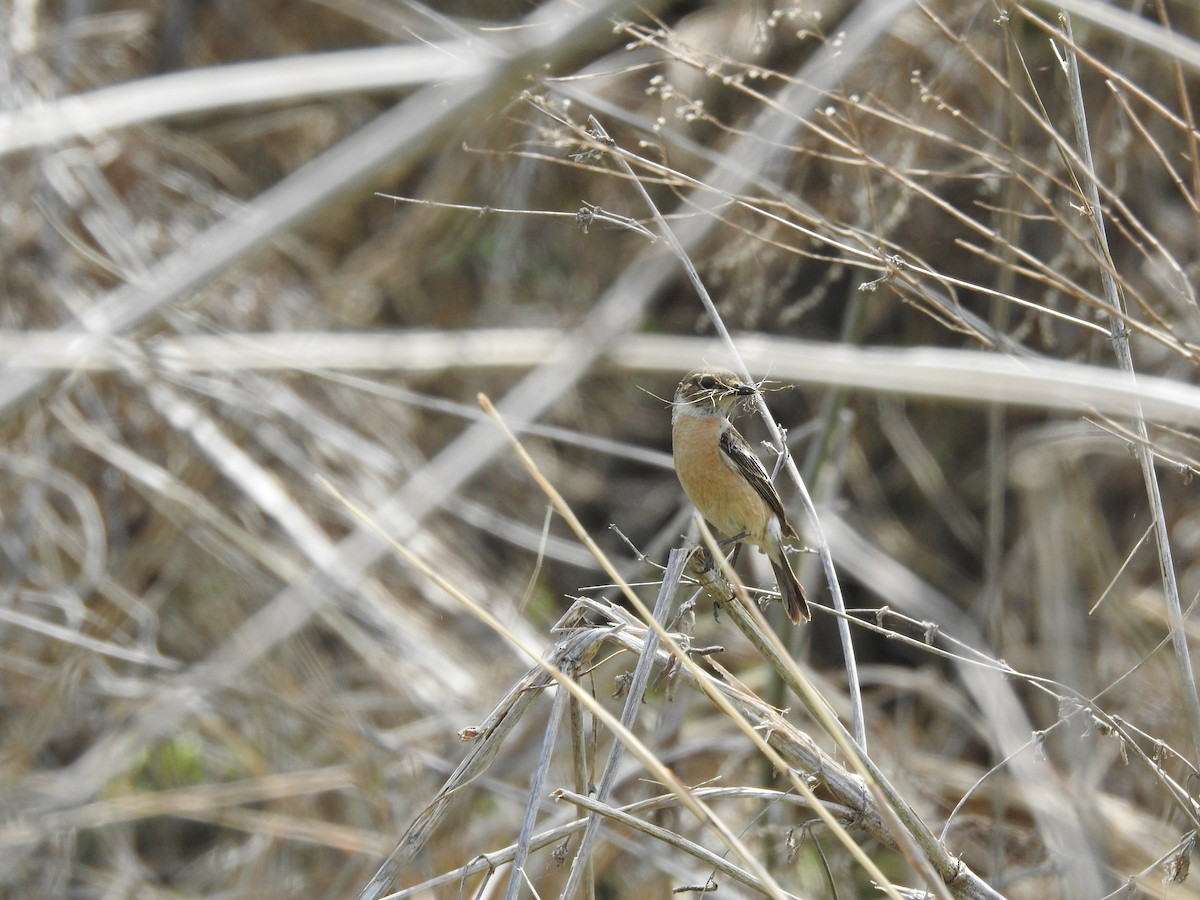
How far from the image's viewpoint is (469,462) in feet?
13.1

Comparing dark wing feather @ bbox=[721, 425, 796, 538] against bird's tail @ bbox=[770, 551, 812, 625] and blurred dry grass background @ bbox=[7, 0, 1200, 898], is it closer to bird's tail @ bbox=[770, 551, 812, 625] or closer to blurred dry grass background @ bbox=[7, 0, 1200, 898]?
bird's tail @ bbox=[770, 551, 812, 625]

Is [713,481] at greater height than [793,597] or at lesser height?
greater

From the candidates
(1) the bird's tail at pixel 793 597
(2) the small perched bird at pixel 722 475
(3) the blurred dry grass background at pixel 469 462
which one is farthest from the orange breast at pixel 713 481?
(3) the blurred dry grass background at pixel 469 462

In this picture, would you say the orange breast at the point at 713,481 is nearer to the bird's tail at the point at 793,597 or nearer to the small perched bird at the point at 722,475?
the small perched bird at the point at 722,475

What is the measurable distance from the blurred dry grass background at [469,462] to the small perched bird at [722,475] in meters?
0.29

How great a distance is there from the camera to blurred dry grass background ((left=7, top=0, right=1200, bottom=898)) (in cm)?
449

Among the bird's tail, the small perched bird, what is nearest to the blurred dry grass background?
the small perched bird

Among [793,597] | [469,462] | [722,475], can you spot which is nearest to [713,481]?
[722,475]

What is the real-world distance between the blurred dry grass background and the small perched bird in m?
0.29

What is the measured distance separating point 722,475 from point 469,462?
845 mm

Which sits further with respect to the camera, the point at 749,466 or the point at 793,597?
the point at 749,466

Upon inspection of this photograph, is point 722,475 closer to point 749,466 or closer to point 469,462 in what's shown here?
point 749,466

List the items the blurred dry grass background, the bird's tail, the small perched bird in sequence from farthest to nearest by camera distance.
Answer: the blurred dry grass background, the small perched bird, the bird's tail

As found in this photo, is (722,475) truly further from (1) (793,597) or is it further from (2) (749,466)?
(1) (793,597)
